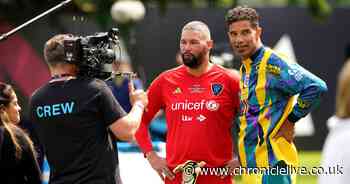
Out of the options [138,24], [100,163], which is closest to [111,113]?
[100,163]

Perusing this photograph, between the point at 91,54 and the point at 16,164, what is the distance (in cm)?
89

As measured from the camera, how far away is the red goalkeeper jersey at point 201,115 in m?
7.27

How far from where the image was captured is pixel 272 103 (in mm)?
7004

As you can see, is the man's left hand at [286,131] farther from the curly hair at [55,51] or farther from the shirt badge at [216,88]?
the curly hair at [55,51]

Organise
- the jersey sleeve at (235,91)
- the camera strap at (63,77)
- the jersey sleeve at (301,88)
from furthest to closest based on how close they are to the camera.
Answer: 1. the jersey sleeve at (235,91)
2. the jersey sleeve at (301,88)
3. the camera strap at (63,77)

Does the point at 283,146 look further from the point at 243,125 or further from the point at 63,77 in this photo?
the point at 63,77

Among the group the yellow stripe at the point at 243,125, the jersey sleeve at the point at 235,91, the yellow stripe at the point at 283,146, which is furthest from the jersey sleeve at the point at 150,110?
the yellow stripe at the point at 283,146

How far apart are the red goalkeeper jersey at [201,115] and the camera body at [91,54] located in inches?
38.9

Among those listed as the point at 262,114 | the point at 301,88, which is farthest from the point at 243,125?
the point at 301,88

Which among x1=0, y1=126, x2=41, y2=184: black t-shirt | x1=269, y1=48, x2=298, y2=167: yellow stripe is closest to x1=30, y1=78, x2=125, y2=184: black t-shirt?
x1=0, y1=126, x2=41, y2=184: black t-shirt

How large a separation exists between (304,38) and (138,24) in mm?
2949

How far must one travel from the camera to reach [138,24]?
1677cm

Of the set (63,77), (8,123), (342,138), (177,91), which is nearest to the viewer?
(342,138)

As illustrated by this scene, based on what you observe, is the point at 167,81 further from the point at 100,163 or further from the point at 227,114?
the point at 100,163
